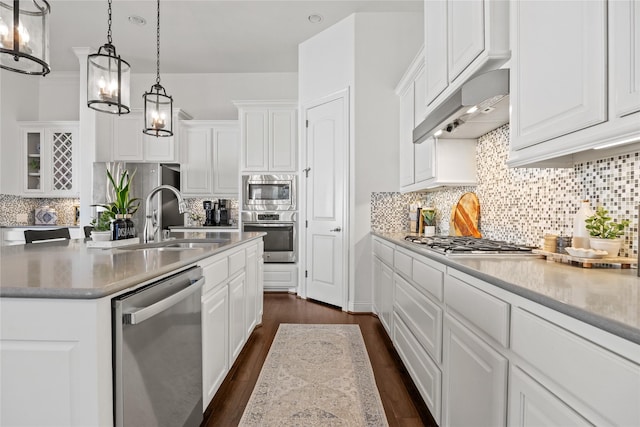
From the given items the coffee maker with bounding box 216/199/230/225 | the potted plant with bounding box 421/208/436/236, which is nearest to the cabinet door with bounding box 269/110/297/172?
the coffee maker with bounding box 216/199/230/225

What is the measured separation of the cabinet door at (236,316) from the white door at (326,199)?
5.15 ft

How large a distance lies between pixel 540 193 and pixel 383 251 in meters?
1.46

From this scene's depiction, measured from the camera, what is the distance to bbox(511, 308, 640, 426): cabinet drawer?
639 millimetres

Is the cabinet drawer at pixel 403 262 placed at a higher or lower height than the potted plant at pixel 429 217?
lower

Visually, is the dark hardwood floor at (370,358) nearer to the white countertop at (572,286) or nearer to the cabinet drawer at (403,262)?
the cabinet drawer at (403,262)

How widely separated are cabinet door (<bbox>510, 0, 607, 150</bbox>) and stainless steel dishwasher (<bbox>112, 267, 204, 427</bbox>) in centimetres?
151

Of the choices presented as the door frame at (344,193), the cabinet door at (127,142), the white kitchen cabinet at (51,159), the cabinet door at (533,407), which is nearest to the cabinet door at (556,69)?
the cabinet door at (533,407)

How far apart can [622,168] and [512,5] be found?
0.81 m

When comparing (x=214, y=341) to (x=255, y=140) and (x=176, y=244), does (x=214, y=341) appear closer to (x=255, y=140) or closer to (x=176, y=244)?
(x=176, y=244)

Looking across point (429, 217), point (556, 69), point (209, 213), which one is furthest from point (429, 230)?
point (209, 213)

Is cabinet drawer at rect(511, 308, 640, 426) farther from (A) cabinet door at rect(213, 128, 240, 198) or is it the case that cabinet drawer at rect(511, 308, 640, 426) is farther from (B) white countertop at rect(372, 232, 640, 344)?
(A) cabinet door at rect(213, 128, 240, 198)

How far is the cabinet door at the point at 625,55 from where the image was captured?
2.92 ft

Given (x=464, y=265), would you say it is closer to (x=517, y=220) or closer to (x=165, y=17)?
(x=517, y=220)

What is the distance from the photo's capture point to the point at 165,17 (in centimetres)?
399
